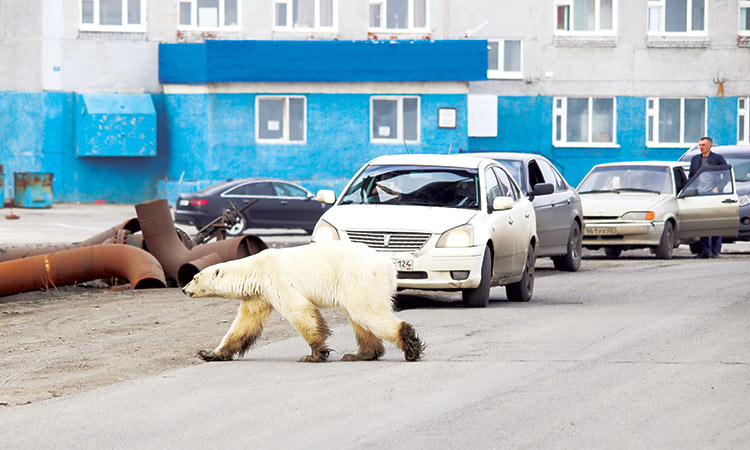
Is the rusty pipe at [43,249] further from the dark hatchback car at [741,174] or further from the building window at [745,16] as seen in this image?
the building window at [745,16]

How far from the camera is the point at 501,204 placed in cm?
1464

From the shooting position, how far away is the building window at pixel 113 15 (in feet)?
130

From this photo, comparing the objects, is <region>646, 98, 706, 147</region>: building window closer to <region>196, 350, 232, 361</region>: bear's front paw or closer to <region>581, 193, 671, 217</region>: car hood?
<region>581, 193, 671, 217</region>: car hood

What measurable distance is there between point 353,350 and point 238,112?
2916cm

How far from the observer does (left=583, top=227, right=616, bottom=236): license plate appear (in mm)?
22562

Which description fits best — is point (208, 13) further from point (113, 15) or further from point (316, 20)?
point (316, 20)

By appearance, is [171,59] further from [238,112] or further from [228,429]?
[228,429]

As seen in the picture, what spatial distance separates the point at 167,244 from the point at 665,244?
9.16m

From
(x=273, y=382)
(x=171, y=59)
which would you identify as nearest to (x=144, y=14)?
(x=171, y=59)

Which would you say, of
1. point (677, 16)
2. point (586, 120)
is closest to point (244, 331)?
point (586, 120)

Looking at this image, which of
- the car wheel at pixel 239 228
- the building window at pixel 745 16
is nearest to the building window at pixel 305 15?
the car wheel at pixel 239 228

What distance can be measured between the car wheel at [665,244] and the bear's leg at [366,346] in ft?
43.9

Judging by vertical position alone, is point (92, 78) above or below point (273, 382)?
above

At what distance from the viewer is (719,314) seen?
13.7 metres
